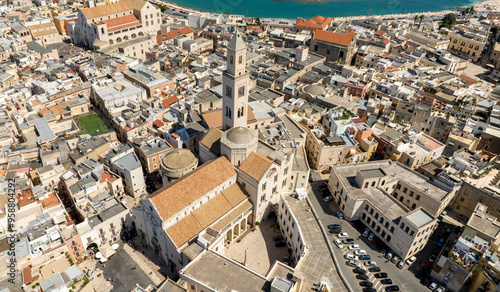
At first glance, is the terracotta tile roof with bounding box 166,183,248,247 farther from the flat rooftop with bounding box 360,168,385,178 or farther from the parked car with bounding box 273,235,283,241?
the flat rooftop with bounding box 360,168,385,178

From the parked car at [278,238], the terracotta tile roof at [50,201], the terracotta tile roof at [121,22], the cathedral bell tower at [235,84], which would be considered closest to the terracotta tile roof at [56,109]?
the terracotta tile roof at [50,201]

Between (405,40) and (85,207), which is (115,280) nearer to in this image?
(85,207)

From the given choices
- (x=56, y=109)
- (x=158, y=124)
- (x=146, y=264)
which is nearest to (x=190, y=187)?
(x=146, y=264)

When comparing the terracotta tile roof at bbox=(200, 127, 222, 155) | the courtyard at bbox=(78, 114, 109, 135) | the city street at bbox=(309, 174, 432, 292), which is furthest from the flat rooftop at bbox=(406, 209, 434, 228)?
the courtyard at bbox=(78, 114, 109, 135)

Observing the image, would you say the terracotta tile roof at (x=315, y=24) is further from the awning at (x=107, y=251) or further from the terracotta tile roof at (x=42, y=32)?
the awning at (x=107, y=251)

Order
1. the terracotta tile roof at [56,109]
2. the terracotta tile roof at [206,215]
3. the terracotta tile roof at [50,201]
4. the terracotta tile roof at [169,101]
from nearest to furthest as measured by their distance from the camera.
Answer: the terracotta tile roof at [206,215], the terracotta tile roof at [50,201], the terracotta tile roof at [56,109], the terracotta tile roof at [169,101]

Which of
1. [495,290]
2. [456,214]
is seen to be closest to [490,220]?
[456,214]

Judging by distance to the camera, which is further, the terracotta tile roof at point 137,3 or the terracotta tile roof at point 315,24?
the terracotta tile roof at point 315,24
